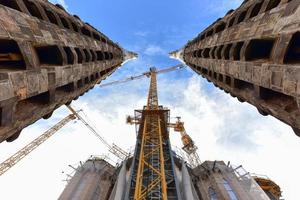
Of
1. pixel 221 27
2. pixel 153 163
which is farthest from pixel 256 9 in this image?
pixel 153 163

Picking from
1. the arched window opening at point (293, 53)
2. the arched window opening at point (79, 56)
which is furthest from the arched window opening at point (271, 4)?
the arched window opening at point (79, 56)

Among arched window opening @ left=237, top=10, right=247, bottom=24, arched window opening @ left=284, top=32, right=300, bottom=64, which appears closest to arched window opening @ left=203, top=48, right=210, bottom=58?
arched window opening @ left=237, top=10, right=247, bottom=24

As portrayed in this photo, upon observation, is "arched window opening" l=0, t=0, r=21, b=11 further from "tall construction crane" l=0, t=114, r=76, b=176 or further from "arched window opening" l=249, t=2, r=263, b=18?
"tall construction crane" l=0, t=114, r=76, b=176

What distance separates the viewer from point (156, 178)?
28.0 meters

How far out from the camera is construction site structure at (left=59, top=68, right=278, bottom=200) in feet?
88.2

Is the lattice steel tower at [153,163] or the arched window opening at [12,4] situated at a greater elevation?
the arched window opening at [12,4]

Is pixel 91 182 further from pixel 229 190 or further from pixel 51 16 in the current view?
pixel 51 16

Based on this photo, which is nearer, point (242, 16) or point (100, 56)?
point (242, 16)

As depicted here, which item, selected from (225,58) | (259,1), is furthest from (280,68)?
(225,58)

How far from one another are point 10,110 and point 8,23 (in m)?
3.36

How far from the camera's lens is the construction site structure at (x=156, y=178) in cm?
2688

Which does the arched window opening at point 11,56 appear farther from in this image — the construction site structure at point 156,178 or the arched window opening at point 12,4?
the construction site structure at point 156,178

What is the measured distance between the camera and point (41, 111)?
14.2 metres

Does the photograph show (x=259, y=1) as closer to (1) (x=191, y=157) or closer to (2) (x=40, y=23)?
(2) (x=40, y=23)
